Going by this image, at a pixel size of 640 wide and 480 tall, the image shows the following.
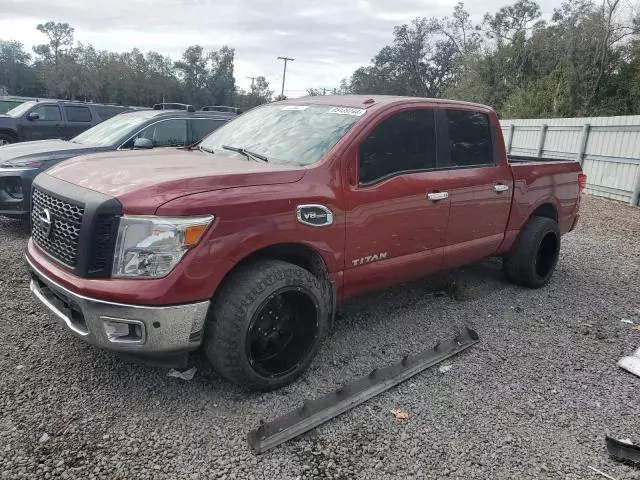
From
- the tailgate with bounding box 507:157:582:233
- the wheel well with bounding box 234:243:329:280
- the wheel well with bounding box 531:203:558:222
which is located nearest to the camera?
the wheel well with bounding box 234:243:329:280

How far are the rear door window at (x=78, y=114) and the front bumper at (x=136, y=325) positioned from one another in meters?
10.3

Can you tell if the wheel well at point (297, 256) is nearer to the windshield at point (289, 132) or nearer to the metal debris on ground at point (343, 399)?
the windshield at point (289, 132)

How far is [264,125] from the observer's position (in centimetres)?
409

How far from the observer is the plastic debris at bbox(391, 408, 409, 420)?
295 centimetres

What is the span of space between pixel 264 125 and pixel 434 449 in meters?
2.72

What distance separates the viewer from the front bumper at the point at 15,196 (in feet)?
19.9

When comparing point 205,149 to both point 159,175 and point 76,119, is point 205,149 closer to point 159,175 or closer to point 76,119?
point 159,175

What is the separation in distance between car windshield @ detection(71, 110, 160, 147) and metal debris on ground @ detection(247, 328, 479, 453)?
530cm

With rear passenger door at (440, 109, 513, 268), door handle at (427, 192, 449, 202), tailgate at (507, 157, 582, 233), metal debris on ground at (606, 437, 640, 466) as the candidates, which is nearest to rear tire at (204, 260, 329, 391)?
door handle at (427, 192, 449, 202)

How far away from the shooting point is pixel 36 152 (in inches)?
255

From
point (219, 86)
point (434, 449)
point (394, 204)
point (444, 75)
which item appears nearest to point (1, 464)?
point (434, 449)

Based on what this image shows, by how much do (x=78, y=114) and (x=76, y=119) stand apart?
14cm

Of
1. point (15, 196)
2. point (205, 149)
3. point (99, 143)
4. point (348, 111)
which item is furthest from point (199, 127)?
point (348, 111)

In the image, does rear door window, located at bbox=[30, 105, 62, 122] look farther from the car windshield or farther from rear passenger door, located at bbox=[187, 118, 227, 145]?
rear passenger door, located at bbox=[187, 118, 227, 145]
